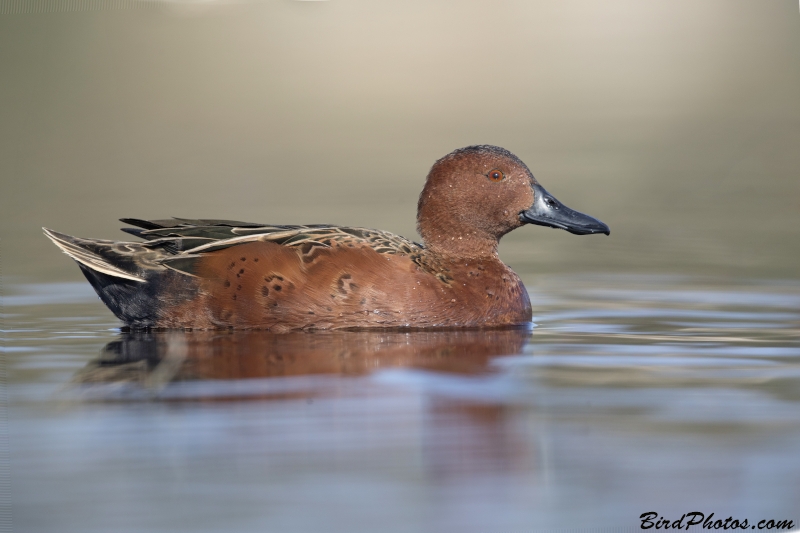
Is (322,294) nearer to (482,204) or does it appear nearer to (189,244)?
(189,244)

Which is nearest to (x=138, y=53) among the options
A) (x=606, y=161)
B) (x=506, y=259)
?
(x=506, y=259)

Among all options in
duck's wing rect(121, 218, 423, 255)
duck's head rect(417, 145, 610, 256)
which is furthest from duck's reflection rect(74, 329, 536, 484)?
duck's head rect(417, 145, 610, 256)

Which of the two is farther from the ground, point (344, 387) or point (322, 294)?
point (322, 294)

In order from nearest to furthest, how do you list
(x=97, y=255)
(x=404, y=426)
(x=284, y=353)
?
(x=404, y=426)
(x=284, y=353)
(x=97, y=255)

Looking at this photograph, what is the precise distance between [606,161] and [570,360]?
849cm

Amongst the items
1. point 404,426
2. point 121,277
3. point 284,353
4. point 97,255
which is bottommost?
point 404,426

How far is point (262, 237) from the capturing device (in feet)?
23.1

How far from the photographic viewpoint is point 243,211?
11.0m

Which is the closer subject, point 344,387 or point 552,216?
point 344,387

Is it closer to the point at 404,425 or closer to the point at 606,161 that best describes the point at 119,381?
the point at 404,425

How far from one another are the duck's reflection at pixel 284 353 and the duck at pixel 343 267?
130 mm

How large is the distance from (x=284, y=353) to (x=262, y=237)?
3.94ft

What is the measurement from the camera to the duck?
268 inches

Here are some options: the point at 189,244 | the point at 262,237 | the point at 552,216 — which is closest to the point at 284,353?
the point at 262,237
